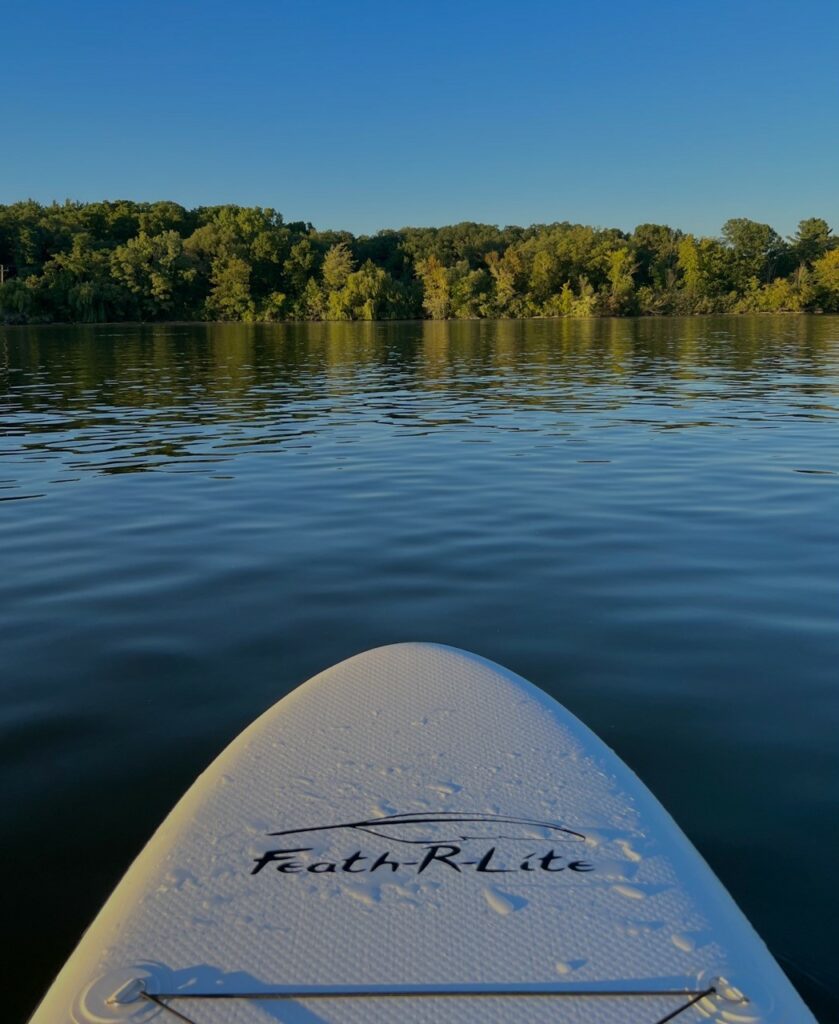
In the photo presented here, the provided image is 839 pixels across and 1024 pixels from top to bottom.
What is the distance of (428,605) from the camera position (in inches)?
198

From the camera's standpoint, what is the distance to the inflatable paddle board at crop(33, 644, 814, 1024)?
155 centimetres

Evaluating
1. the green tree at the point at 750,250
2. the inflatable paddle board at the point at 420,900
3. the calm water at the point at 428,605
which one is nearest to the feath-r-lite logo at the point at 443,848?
the inflatable paddle board at the point at 420,900

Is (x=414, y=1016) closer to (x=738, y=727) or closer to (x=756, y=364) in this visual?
(x=738, y=727)

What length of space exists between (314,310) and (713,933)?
3443 inches

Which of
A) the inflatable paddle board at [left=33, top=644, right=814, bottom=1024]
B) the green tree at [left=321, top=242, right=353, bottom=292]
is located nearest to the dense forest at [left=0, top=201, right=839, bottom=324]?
the green tree at [left=321, top=242, right=353, bottom=292]

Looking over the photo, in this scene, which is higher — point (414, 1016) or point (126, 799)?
point (414, 1016)

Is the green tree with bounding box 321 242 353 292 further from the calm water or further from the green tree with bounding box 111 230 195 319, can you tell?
the calm water

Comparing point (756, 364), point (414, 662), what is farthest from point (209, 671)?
point (756, 364)

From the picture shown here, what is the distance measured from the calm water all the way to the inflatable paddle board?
22.2 inches

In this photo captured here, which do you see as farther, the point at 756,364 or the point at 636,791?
the point at 756,364

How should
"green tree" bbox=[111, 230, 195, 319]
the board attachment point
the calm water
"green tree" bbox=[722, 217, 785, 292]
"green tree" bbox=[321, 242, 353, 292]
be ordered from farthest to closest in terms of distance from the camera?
"green tree" bbox=[722, 217, 785, 292], "green tree" bbox=[321, 242, 353, 292], "green tree" bbox=[111, 230, 195, 319], the calm water, the board attachment point

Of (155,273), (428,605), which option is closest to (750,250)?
(155,273)

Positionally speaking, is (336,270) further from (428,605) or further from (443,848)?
(443,848)

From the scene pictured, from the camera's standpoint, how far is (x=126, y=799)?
9.86 ft
